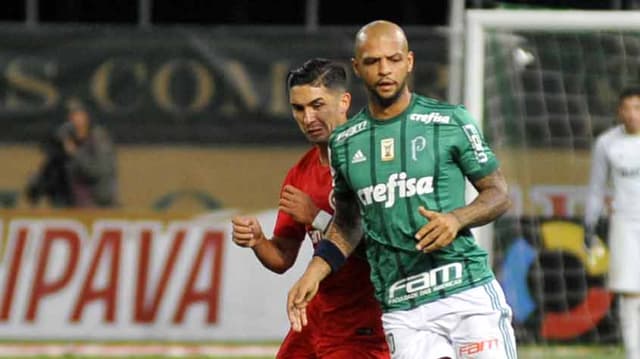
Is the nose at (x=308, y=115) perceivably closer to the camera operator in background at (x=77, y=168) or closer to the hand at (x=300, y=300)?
the hand at (x=300, y=300)

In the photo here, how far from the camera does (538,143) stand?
44.5ft

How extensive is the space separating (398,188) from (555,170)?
25.0ft

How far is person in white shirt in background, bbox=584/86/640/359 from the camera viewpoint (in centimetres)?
1154

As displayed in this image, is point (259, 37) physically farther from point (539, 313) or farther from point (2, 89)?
point (539, 313)

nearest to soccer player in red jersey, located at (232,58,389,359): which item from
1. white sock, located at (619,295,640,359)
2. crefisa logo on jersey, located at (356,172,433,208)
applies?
crefisa logo on jersey, located at (356,172,433,208)

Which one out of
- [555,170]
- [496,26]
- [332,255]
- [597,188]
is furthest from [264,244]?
→ [555,170]

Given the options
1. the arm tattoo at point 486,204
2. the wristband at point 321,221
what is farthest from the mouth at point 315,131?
the arm tattoo at point 486,204

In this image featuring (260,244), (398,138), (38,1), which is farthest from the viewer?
(38,1)

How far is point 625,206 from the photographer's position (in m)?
11.7

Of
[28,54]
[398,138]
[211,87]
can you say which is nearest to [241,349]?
[211,87]

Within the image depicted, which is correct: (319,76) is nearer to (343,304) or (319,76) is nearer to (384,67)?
(384,67)

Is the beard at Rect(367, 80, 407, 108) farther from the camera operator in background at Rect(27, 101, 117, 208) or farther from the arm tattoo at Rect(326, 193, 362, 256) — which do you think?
the camera operator in background at Rect(27, 101, 117, 208)

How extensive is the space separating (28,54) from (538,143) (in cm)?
421

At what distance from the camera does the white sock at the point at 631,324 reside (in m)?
11.4
